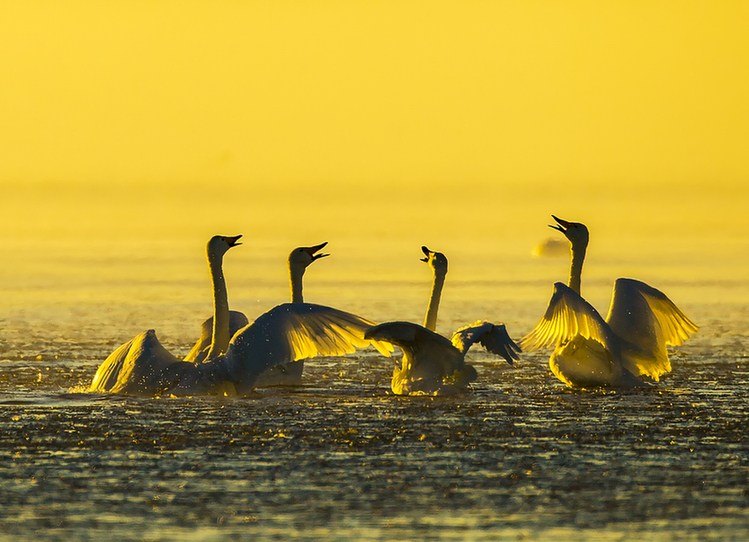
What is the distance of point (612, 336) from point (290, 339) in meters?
3.64

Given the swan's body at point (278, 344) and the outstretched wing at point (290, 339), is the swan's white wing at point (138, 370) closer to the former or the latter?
the swan's body at point (278, 344)

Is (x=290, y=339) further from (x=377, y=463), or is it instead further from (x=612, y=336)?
(x=377, y=463)

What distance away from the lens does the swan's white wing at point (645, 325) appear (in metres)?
15.9

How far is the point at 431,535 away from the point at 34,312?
15.8m

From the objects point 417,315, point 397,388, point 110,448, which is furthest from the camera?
point 417,315

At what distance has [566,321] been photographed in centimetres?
1532

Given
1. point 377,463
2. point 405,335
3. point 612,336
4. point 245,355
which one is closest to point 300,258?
point 245,355

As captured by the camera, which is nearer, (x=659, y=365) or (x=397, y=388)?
(x=397, y=388)

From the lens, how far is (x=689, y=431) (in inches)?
468

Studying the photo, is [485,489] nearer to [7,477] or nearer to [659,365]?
[7,477]

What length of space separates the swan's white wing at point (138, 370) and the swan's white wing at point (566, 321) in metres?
3.98

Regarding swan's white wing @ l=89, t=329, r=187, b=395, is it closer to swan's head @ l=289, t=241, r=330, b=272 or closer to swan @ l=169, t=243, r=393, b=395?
swan @ l=169, t=243, r=393, b=395

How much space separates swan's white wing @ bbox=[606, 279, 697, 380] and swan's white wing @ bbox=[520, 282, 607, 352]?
31.5 inches

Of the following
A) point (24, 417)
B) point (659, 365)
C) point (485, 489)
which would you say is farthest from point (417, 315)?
point (485, 489)
